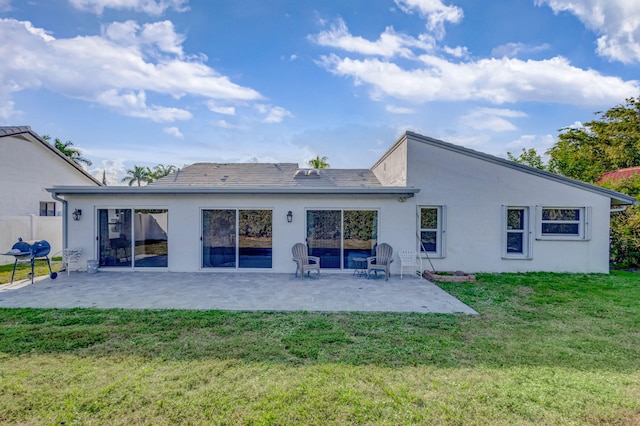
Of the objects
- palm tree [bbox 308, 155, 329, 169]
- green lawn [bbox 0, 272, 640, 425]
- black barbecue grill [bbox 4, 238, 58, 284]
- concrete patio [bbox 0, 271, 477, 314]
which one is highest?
palm tree [bbox 308, 155, 329, 169]

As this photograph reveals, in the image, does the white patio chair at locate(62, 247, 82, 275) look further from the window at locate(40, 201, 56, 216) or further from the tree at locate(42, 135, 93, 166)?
the tree at locate(42, 135, 93, 166)

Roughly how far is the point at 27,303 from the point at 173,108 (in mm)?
10135

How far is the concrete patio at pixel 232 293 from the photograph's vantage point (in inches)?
239

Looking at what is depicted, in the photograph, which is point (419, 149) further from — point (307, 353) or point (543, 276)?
point (307, 353)

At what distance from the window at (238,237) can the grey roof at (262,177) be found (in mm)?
2761

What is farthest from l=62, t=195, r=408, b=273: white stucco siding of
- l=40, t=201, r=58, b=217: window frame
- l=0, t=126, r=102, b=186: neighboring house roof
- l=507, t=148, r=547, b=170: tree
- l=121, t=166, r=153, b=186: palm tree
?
l=121, t=166, r=153, b=186: palm tree

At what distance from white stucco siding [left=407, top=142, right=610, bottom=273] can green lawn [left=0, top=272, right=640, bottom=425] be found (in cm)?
397

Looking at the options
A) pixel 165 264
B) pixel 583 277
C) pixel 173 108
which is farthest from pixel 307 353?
pixel 173 108

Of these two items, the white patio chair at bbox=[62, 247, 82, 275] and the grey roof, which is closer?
the white patio chair at bbox=[62, 247, 82, 275]

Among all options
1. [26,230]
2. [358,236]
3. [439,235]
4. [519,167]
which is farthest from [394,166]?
[26,230]

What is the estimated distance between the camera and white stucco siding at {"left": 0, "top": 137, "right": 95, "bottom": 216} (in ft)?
45.2

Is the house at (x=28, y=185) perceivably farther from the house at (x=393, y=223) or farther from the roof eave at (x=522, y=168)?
the roof eave at (x=522, y=168)

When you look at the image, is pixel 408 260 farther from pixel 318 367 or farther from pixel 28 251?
pixel 28 251

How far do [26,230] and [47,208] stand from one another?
13.9 feet
